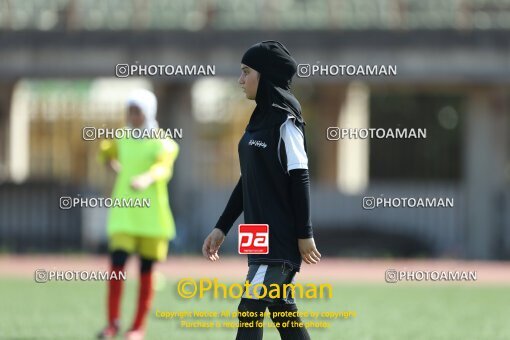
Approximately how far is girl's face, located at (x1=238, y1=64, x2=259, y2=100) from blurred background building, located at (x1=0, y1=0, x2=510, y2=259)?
48.5ft

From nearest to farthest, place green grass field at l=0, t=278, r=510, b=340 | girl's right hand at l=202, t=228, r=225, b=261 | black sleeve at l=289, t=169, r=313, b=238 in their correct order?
black sleeve at l=289, t=169, r=313, b=238 → girl's right hand at l=202, t=228, r=225, b=261 → green grass field at l=0, t=278, r=510, b=340

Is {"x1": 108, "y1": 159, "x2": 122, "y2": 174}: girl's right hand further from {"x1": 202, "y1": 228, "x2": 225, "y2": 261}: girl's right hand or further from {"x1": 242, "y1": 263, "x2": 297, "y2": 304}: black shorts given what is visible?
{"x1": 242, "y1": 263, "x2": 297, "y2": 304}: black shorts

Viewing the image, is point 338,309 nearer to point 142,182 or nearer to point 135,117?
point 135,117

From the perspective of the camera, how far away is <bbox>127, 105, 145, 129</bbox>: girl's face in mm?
9938

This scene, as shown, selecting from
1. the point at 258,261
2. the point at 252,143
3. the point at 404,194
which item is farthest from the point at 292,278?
the point at 404,194

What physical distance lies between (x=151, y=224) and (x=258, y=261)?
355 cm

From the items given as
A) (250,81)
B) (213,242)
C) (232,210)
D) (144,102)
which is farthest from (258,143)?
(144,102)

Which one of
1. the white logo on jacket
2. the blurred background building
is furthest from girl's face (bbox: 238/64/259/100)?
the blurred background building

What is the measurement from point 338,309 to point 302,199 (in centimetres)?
707

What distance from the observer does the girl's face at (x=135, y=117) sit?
994cm

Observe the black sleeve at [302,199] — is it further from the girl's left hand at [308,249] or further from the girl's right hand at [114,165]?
the girl's right hand at [114,165]

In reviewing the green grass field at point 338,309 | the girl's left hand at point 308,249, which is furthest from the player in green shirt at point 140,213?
the girl's left hand at point 308,249

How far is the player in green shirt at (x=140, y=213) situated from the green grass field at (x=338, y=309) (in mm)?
482

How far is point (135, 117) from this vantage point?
32.8 feet
